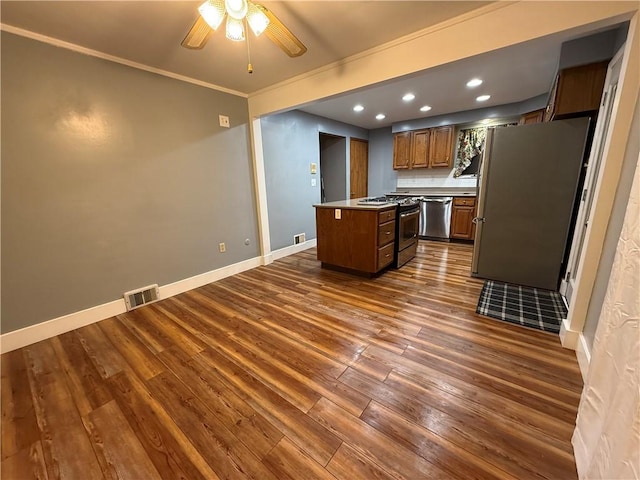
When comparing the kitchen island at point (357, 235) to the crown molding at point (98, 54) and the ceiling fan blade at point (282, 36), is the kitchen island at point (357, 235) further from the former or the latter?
the crown molding at point (98, 54)

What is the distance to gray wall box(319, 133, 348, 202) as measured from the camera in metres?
5.64

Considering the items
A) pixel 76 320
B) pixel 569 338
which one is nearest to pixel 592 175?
pixel 569 338

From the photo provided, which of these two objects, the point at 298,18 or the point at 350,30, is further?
the point at 350,30

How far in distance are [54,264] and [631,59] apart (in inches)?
171

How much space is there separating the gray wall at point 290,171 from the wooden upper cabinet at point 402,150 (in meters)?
1.59

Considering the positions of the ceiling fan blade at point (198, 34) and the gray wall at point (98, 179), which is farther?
the gray wall at point (98, 179)

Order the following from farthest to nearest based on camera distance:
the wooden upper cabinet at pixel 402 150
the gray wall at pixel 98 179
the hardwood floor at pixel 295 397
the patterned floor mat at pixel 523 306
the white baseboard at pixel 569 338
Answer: the wooden upper cabinet at pixel 402 150 < the patterned floor mat at pixel 523 306 < the gray wall at pixel 98 179 < the white baseboard at pixel 569 338 < the hardwood floor at pixel 295 397

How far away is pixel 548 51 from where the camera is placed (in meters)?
2.45

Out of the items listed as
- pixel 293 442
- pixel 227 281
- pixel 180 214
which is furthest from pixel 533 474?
pixel 180 214

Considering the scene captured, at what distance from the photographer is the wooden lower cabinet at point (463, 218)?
4574 millimetres

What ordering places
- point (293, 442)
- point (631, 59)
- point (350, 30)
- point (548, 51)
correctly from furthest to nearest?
point (548, 51)
point (350, 30)
point (631, 59)
point (293, 442)

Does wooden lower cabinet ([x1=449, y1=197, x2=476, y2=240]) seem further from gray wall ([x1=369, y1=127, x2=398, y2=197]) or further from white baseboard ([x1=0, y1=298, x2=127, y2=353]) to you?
white baseboard ([x1=0, y1=298, x2=127, y2=353])

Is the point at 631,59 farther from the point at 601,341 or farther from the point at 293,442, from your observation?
the point at 293,442

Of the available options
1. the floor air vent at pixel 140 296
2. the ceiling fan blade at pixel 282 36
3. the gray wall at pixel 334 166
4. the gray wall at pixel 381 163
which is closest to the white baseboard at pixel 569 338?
the ceiling fan blade at pixel 282 36
